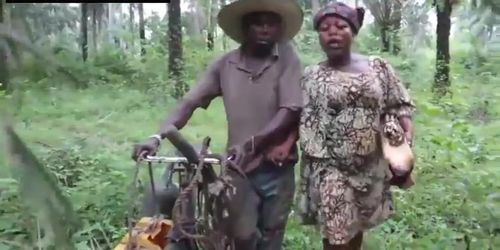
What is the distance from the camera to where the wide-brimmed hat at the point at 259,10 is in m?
3.39

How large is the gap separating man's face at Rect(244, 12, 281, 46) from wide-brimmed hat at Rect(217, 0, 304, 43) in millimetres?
23

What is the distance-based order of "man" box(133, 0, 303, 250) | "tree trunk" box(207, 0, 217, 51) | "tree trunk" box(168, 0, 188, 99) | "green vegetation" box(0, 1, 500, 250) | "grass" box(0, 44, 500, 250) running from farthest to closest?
1. "tree trunk" box(207, 0, 217, 51)
2. "tree trunk" box(168, 0, 188, 99)
3. "grass" box(0, 44, 500, 250)
4. "man" box(133, 0, 303, 250)
5. "green vegetation" box(0, 1, 500, 250)

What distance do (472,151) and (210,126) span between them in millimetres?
2995

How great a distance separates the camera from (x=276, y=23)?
3.42m

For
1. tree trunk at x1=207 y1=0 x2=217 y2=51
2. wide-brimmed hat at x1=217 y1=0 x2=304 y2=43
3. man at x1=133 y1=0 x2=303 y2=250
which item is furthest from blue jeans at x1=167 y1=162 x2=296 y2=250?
tree trunk at x1=207 y1=0 x2=217 y2=51

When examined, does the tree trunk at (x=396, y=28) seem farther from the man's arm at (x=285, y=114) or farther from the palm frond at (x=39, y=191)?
the palm frond at (x=39, y=191)

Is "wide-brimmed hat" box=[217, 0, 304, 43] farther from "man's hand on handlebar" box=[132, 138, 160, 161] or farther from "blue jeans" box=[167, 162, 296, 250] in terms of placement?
"man's hand on handlebar" box=[132, 138, 160, 161]

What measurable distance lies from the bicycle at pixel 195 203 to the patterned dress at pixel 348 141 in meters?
0.39

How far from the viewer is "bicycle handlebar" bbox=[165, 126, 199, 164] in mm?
2957

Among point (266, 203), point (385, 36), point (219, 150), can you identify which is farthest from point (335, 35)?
point (385, 36)

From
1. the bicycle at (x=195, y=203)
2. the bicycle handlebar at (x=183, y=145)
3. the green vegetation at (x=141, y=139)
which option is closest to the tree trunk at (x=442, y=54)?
the green vegetation at (x=141, y=139)

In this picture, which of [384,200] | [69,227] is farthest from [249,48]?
[69,227]

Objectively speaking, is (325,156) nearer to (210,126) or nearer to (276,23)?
(276,23)

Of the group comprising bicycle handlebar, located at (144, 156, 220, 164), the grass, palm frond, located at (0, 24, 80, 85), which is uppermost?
palm frond, located at (0, 24, 80, 85)
